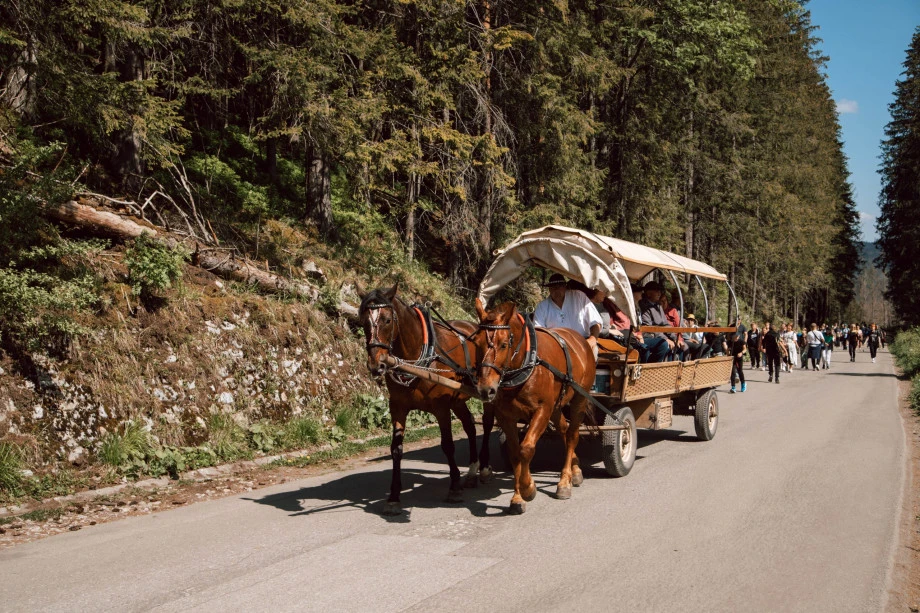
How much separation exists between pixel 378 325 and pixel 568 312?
11.1 ft

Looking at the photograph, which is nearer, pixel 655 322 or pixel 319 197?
pixel 655 322

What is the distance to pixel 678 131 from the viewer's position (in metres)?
29.6

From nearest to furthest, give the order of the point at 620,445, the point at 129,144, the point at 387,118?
the point at 620,445, the point at 129,144, the point at 387,118

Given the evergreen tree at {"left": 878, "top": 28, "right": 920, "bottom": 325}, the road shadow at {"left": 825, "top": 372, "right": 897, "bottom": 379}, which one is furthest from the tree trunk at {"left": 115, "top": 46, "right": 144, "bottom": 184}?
the evergreen tree at {"left": 878, "top": 28, "right": 920, "bottom": 325}

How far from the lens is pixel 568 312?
390 inches

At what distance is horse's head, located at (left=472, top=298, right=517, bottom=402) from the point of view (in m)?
7.16

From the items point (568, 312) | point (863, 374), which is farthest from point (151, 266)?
point (863, 374)

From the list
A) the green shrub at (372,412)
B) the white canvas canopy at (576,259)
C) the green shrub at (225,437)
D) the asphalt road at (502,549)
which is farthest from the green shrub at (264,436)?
the white canvas canopy at (576,259)

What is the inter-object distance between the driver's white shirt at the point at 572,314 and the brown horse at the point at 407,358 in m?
1.52

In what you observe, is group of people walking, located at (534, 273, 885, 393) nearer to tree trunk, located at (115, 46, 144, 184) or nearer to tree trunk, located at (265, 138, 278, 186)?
tree trunk, located at (115, 46, 144, 184)

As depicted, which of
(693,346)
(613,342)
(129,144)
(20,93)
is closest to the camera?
(613,342)

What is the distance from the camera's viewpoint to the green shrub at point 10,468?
7895mm

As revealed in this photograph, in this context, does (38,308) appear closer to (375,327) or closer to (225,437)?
(225,437)

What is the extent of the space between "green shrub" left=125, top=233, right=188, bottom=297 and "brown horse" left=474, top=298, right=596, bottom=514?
5.42 m
